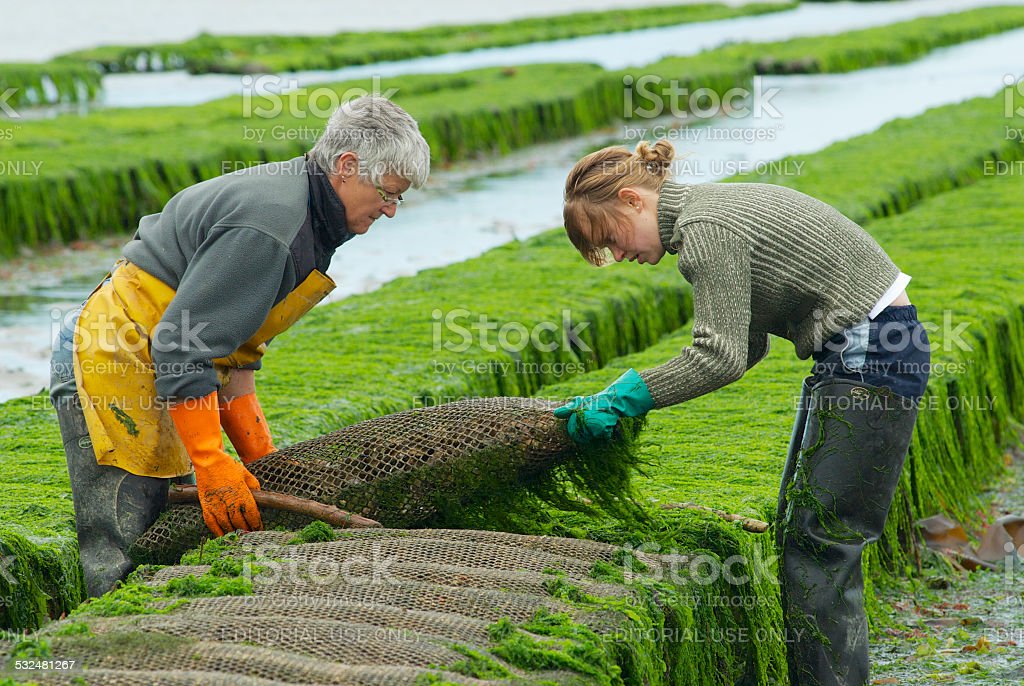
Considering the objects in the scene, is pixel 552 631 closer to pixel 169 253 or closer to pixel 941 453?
pixel 169 253

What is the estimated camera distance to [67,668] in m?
2.81

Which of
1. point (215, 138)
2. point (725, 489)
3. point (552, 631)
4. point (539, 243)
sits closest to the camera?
point (552, 631)

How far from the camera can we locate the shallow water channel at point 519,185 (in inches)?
412

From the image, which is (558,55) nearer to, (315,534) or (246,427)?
(246,427)

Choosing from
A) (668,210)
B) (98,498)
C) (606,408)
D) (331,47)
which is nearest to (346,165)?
(668,210)

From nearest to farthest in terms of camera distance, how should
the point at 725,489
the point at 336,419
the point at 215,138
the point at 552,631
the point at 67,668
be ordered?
1. the point at 67,668
2. the point at 552,631
3. the point at 725,489
4. the point at 336,419
5. the point at 215,138

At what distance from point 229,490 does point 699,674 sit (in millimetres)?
1586

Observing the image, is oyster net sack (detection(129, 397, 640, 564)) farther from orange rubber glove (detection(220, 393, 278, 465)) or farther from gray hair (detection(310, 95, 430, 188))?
gray hair (detection(310, 95, 430, 188))

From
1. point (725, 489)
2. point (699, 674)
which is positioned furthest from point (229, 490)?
point (725, 489)

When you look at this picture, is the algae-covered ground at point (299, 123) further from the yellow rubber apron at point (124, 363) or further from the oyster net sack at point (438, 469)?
the yellow rubber apron at point (124, 363)

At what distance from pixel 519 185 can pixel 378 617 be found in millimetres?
13395

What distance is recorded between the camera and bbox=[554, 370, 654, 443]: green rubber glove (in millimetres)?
3549

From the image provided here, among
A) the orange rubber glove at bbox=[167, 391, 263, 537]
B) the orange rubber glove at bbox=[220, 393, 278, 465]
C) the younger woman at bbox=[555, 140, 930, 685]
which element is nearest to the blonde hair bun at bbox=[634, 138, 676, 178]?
the younger woman at bbox=[555, 140, 930, 685]

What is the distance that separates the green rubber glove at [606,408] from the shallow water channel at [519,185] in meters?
1.19
